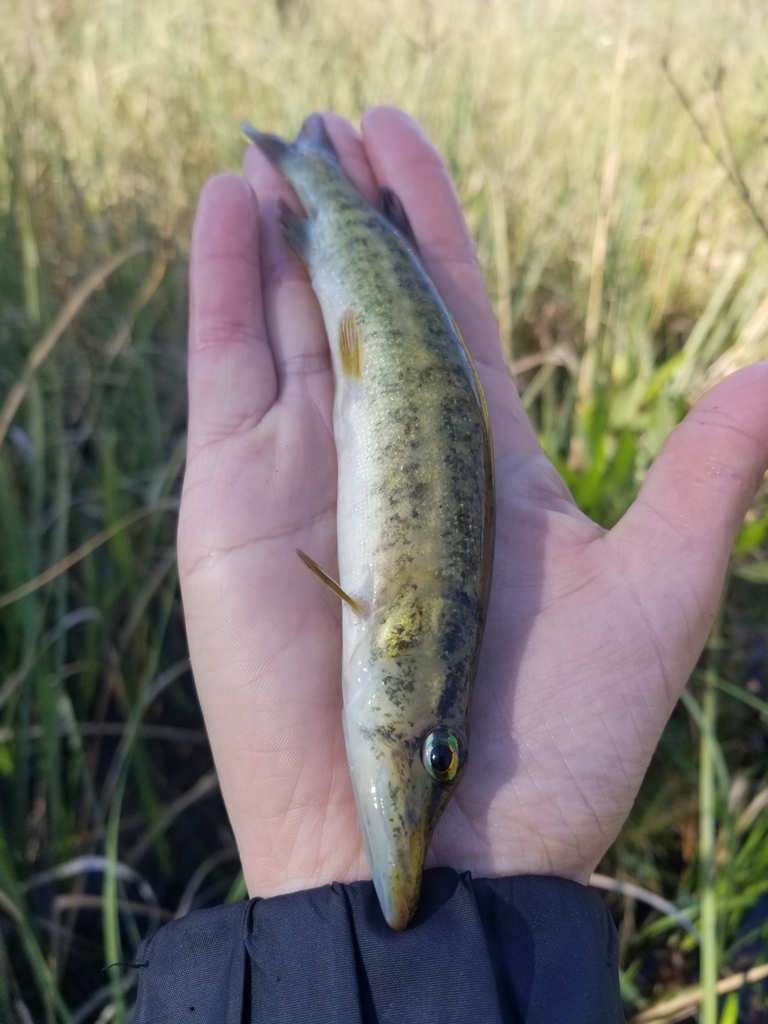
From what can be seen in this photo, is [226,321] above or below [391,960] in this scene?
above

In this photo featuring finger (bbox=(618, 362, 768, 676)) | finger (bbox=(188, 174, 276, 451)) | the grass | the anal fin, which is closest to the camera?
finger (bbox=(618, 362, 768, 676))

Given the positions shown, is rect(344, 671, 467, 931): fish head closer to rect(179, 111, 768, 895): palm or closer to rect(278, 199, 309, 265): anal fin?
rect(179, 111, 768, 895): palm

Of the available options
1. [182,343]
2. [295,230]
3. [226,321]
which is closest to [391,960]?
[226,321]

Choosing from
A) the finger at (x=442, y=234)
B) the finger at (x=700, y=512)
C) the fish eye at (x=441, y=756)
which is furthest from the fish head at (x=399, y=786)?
the finger at (x=442, y=234)

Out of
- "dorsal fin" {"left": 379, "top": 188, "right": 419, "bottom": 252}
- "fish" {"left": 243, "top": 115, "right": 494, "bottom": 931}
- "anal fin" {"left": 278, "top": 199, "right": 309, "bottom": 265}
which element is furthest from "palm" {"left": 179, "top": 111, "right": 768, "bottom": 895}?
"dorsal fin" {"left": 379, "top": 188, "right": 419, "bottom": 252}

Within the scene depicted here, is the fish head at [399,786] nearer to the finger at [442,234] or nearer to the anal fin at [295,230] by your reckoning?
the finger at [442,234]

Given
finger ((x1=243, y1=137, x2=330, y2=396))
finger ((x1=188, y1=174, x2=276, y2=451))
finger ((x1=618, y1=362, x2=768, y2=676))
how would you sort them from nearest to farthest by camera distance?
finger ((x1=618, y1=362, x2=768, y2=676)) < finger ((x1=188, y1=174, x2=276, y2=451)) < finger ((x1=243, y1=137, x2=330, y2=396))

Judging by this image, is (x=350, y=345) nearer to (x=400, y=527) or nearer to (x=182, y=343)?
(x=400, y=527)
